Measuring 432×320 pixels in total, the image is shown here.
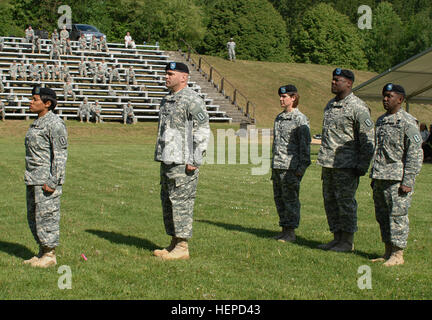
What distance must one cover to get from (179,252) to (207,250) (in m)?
0.62

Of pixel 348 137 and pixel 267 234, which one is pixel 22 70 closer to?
pixel 267 234

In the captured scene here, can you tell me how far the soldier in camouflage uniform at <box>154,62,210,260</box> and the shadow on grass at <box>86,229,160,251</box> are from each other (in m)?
0.76

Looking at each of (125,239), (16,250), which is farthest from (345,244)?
(16,250)

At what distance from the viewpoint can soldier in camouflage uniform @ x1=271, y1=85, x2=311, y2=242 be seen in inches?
320

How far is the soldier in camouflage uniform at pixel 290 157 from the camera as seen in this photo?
26.7 ft

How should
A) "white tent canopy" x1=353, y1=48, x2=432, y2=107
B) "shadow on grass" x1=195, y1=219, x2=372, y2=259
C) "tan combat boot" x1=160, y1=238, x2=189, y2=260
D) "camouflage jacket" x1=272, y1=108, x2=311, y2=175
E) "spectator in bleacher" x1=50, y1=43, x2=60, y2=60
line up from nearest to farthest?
"tan combat boot" x1=160, y1=238, x2=189, y2=260 < "shadow on grass" x1=195, y1=219, x2=372, y2=259 < "camouflage jacket" x1=272, y1=108, x2=311, y2=175 < "white tent canopy" x1=353, y1=48, x2=432, y2=107 < "spectator in bleacher" x1=50, y1=43, x2=60, y2=60

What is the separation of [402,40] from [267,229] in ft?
252

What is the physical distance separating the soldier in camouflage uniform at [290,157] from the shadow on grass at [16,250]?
333 cm

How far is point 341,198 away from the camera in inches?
296

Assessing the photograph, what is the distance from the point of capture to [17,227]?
9.00 m

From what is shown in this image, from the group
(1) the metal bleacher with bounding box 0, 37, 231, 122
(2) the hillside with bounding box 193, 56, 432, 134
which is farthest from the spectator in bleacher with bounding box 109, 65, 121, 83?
(2) the hillside with bounding box 193, 56, 432, 134

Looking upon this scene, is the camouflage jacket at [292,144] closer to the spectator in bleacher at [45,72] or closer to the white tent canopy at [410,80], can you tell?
the white tent canopy at [410,80]

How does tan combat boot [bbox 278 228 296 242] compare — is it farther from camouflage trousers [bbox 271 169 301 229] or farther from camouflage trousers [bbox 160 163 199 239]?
camouflage trousers [bbox 160 163 199 239]

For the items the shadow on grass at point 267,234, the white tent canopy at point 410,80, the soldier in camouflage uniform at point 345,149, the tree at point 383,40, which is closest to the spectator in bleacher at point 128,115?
the white tent canopy at point 410,80
